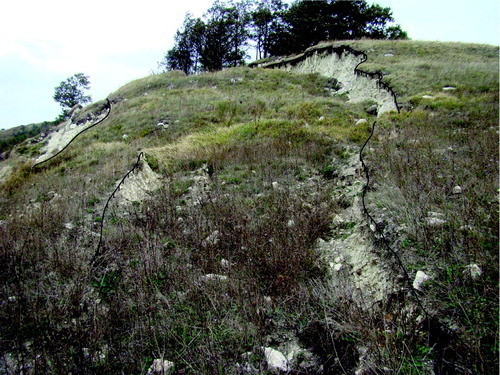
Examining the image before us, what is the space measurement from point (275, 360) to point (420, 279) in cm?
137

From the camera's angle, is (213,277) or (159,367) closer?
(159,367)

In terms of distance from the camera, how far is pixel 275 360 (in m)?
2.01

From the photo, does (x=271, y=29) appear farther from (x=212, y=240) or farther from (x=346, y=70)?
(x=212, y=240)

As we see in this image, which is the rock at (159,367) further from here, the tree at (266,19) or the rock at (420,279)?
the tree at (266,19)

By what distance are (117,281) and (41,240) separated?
161 cm

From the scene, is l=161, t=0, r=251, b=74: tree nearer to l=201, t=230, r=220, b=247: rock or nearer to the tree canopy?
the tree canopy

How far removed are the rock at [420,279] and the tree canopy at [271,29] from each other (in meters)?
28.9

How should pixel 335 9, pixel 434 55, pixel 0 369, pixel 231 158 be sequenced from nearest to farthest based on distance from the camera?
pixel 0 369, pixel 231 158, pixel 434 55, pixel 335 9

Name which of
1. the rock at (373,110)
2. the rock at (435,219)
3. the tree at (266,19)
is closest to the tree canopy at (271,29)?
the tree at (266,19)

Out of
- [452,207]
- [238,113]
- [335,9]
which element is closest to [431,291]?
[452,207]

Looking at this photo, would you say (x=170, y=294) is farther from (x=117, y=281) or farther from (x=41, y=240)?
(x=41, y=240)

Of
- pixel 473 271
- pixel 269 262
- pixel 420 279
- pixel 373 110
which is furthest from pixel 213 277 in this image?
pixel 373 110

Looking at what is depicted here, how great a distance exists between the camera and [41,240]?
3697mm

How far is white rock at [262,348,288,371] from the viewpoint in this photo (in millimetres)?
1961
